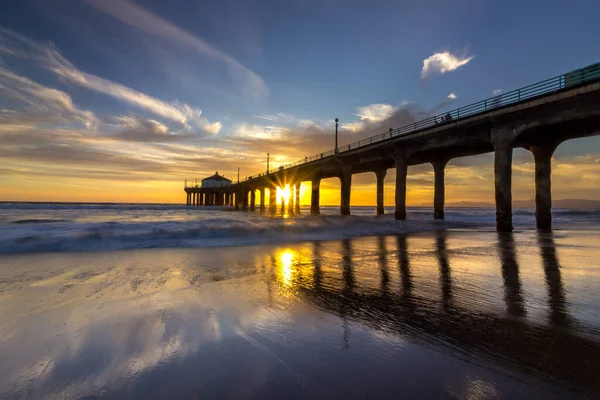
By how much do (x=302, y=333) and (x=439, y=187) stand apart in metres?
39.8

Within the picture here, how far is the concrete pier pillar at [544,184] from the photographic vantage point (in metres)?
25.6

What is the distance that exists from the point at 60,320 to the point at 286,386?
4318 millimetres

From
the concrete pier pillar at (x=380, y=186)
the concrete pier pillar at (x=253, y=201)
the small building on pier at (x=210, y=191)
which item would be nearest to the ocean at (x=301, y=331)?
the concrete pier pillar at (x=380, y=186)

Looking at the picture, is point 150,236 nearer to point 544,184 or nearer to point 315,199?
point 544,184

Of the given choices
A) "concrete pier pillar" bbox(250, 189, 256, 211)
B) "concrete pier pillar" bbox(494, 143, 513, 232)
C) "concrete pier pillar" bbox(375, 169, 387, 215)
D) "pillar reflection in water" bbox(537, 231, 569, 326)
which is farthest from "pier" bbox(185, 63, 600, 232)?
"concrete pier pillar" bbox(250, 189, 256, 211)

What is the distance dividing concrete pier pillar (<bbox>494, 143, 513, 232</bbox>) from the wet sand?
1608cm

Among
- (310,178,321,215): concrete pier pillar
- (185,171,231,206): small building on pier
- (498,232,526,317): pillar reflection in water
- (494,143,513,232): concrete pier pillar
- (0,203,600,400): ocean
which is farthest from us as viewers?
(185,171,231,206): small building on pier

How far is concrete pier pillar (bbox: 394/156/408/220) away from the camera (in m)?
33.3

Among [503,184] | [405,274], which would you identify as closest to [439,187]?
[503,184]

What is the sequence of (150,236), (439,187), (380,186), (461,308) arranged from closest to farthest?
1. (461,308)
2. (150,236)
3. (439,187)
4. (380,186)

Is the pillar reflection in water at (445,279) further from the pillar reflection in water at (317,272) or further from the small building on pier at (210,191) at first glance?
the small building on pier at (210,191)

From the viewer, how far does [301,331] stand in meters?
4.18

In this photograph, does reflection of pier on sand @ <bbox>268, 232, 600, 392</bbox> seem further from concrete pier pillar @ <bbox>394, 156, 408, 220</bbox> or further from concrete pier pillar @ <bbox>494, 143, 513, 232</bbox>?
concrete pier pillar @ <bbox>394, 156, 408, 220</bbox>

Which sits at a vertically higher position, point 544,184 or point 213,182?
point 213,182
